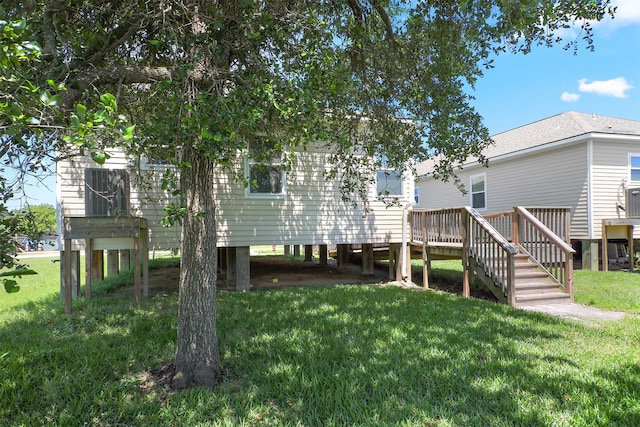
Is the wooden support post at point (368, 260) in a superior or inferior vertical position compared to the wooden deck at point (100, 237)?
inferior

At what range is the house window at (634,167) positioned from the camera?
1127 centimetres

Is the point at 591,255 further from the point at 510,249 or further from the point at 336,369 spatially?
the point at 336,369

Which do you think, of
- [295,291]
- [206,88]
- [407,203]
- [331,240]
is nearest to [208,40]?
[206,88]

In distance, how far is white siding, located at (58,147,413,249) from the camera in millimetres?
7492

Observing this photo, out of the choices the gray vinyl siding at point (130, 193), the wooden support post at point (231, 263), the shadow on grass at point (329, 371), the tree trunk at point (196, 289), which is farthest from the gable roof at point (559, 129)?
the tree trunk at point (196, 289)

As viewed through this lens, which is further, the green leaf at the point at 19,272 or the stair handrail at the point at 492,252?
the stair handrail at the point at 492,252

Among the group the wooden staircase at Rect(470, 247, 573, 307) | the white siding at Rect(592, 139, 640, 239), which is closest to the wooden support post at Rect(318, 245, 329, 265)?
the wooden staircase at Rect(470, 247, 573, 307)

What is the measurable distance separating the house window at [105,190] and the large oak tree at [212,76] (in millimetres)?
2680

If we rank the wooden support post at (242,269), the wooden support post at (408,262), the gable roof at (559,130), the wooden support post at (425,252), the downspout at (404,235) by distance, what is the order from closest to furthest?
the wooden support post at (242,269) < the wooden support post at (425,252) < the downspout at (404,235) < the wooden support post at (408,262) < the gable roof at (559,130)

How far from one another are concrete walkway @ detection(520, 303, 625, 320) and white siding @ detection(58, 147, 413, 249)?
365cm

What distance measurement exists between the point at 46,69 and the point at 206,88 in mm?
1218

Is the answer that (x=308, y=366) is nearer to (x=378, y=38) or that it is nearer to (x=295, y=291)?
(x=295, y=291)

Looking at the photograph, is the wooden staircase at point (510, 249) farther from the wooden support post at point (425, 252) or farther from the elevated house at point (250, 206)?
the elevated house at point (250, 206)

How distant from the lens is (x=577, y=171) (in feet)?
37.4
